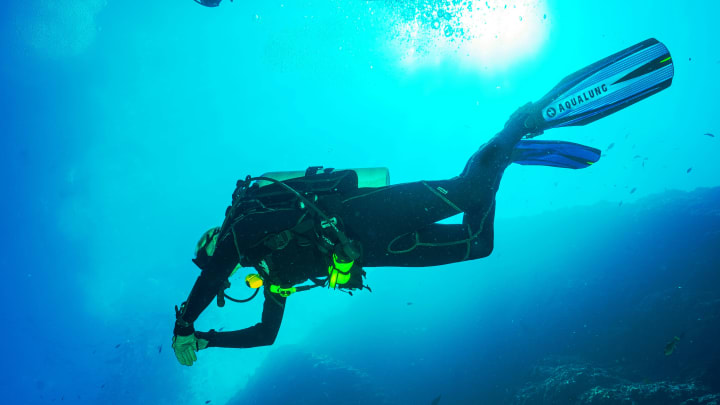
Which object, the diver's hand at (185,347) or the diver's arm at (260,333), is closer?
the diver's hand at (185,347)

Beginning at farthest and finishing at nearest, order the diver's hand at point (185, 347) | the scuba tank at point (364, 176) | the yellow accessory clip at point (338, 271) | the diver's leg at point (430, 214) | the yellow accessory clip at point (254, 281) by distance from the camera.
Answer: the scuba tank at point (364, 176), the yellow accessory clip at point (254, 281), the diver's leg at point (430, 214), the yellow accessory clip at point (338, 271), the diver's hand at point (185, 347)

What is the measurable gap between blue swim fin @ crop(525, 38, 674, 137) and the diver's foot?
0.04 ft

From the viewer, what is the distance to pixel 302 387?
71.5 ft

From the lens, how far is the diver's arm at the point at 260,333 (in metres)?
3.83

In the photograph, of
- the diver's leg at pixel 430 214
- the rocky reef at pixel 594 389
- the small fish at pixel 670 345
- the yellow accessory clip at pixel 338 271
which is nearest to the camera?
the yellow accessory clip at pixel 338 271

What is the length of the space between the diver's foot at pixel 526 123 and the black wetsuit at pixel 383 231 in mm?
138

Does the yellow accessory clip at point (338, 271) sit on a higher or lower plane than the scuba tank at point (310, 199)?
lower

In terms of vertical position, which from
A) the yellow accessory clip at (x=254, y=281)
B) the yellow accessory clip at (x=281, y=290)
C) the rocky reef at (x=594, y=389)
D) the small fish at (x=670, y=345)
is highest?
the yellow accessory clip at (x=254, y=281)

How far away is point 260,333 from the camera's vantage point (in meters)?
4.00

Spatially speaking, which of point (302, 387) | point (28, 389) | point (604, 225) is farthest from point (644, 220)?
point (28, 389)

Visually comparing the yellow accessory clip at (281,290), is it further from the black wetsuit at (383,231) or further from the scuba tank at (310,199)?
the black wetsuit at (383,231)

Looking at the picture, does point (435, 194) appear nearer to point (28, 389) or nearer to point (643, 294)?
point (643, 294)

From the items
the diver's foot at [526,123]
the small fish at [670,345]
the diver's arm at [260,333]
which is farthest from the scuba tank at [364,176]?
the small fish at [670,345]

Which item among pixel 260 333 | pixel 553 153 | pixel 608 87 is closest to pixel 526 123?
A: pixel 553 153
